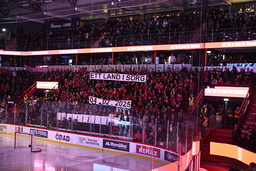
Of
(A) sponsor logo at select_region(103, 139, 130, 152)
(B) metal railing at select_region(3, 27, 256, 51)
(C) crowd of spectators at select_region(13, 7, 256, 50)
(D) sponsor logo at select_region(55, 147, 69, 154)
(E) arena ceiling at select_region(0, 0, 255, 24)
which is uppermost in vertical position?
(E) arena ceiling at select_region(0, 0, 255, 24)

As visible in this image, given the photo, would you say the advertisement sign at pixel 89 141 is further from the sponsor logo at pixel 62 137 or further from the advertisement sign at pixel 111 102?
the advertisement sign at pixel 111 102

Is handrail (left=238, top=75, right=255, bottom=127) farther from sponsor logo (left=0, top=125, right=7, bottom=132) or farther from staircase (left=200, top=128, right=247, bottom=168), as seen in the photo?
sponsor logo (left=0, top=125, right=7, bottom=132)

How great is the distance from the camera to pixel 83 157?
1414 cm

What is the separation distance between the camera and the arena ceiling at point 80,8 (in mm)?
24969

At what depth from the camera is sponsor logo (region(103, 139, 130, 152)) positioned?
14.7 metres

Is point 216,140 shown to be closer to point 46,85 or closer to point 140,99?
point 140,99

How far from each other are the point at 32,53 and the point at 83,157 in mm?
16689

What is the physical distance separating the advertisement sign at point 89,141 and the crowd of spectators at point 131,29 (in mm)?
7387

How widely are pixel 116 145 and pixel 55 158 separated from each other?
309 centimetres

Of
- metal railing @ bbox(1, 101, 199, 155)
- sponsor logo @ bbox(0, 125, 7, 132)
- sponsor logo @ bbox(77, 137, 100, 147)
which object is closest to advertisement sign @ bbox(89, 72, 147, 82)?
metal railing @ bbox(1, 101, 199, 155)

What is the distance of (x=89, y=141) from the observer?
16.4 m

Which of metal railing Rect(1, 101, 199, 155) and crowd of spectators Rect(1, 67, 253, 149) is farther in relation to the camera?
Answer: crowd of spectators Rect(1, 67, 253, 149)

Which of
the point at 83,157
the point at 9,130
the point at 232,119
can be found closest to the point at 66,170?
the point at 83,157

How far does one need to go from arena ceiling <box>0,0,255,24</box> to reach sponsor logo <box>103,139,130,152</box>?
41.5 ft
